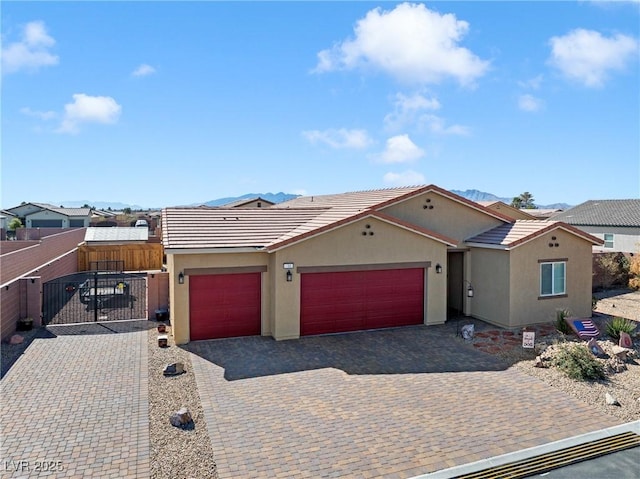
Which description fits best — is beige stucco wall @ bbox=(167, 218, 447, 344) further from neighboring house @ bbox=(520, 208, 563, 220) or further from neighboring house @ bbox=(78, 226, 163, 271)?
neighboring house @ bbox=(520, 208, 563, 220)

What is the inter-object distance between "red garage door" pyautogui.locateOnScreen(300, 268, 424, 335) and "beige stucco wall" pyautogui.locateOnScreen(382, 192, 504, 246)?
2375 mm

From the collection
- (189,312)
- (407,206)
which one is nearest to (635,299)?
(407,206)

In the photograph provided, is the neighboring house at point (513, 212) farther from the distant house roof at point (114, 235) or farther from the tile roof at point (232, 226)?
the distant house roof at point (114, 235)

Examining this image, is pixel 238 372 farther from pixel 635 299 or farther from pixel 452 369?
pixel 635 299

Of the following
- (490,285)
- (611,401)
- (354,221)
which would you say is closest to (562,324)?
(490,285)

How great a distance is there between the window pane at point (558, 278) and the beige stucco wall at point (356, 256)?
442 centimetres

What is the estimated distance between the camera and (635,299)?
79.8ft

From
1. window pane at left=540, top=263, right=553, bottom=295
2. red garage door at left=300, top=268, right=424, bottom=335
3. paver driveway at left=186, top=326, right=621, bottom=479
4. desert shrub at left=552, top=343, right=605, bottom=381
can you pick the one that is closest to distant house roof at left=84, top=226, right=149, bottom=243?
paver driveway at left=186, top=326, right=621, bottom=479

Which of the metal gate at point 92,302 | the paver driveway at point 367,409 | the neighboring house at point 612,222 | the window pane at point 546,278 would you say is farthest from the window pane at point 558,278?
the neighboring house at point 612,222

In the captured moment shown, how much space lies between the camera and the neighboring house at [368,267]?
1564 centimetres

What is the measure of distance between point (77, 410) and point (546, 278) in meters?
16.4

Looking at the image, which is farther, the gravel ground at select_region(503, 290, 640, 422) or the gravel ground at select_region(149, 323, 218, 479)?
the gravel ground at select_region(503, 290, 640, 422)

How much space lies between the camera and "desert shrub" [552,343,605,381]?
1239 centimetres

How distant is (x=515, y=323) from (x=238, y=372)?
10675mm
